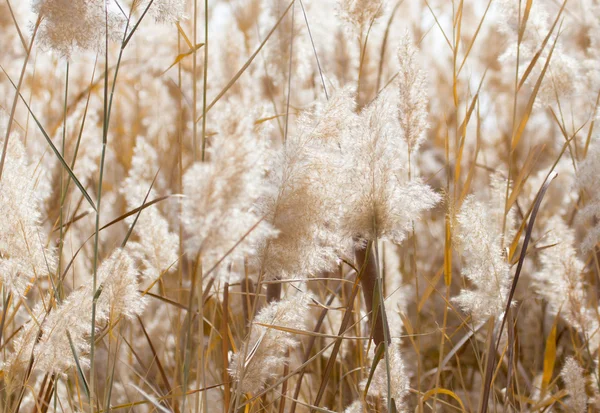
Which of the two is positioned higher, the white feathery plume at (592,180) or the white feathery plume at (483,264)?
the white feathery plume at (592,180)

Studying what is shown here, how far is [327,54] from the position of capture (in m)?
1.98

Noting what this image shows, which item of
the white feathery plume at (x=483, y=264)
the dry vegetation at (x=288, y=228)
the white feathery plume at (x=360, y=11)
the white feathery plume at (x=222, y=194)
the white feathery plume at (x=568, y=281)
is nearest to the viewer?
the white feathery plume at (x=222, y=194)

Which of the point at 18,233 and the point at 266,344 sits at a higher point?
the point at 18,233

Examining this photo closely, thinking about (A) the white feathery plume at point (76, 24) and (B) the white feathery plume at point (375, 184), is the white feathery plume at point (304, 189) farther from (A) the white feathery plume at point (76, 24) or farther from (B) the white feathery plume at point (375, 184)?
(A) the white feathery plume at point (76, 24)

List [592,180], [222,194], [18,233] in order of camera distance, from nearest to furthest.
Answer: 1. [222,194]
2. [18,233]
3. [592,180]


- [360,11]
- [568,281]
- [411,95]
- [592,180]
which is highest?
[360,11]

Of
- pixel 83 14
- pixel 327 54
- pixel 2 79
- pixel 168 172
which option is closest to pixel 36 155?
pixel 2 79

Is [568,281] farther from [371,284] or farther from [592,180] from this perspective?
[371,284]

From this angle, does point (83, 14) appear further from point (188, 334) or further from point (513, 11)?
point (513, 11)

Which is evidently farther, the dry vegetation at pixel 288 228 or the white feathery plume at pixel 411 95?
the white feathery plume at pixel 411 95

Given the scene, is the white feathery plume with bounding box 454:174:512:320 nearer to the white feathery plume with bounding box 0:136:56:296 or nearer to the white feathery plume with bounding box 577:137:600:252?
the white feathery plume with bounding box 577:137:600:252

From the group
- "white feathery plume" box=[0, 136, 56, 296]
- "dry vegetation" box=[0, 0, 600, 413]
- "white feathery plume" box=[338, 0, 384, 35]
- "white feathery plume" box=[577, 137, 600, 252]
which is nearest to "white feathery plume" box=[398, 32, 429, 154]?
"dry vegetation" box=[0, 0, 600, 413]

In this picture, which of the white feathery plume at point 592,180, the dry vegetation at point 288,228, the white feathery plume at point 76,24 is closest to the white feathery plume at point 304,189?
the dry vegetation at point 288,228

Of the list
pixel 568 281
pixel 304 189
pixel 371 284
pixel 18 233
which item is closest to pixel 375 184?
pixel 304 189
